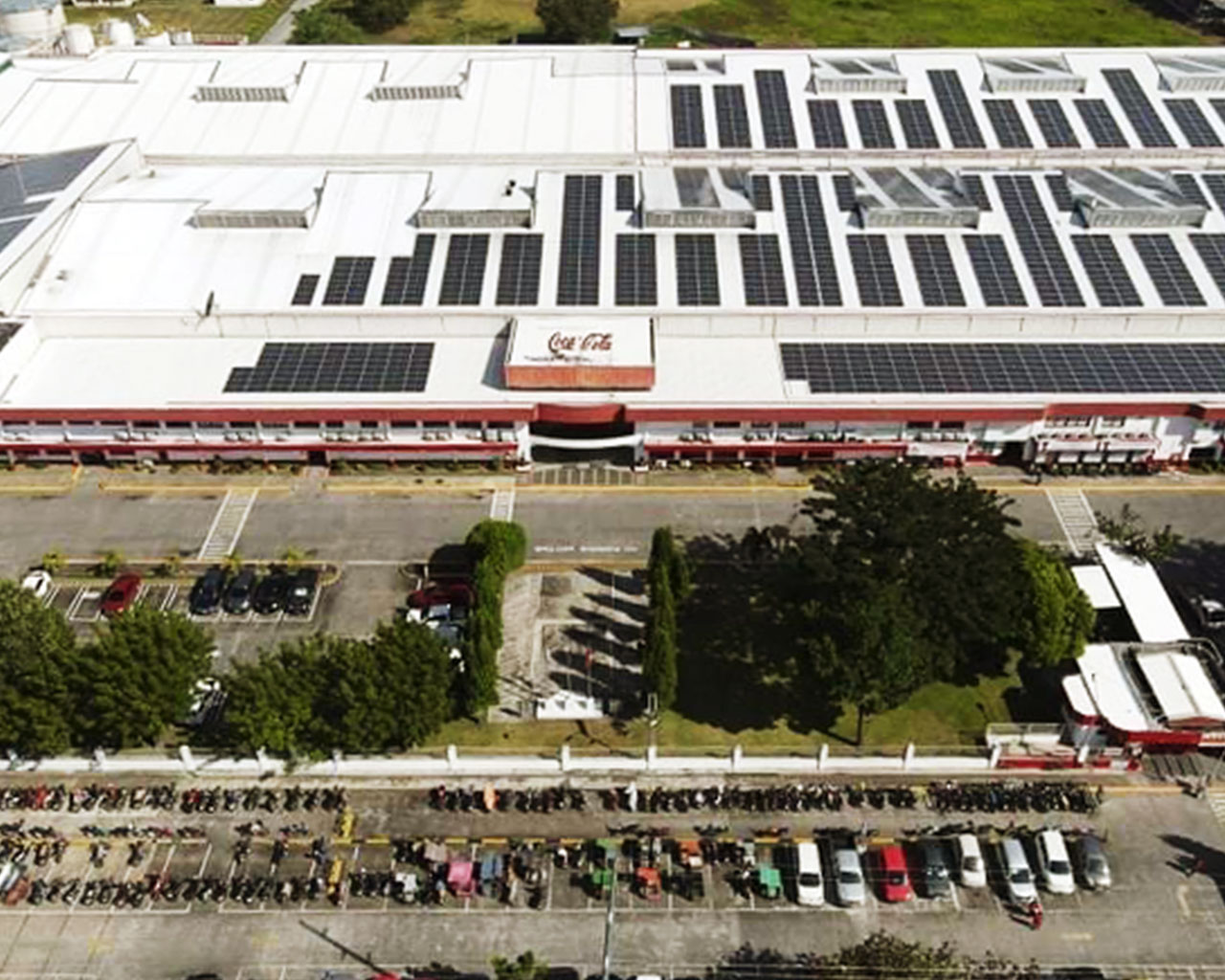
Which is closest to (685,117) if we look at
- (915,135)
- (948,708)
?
(915,135)

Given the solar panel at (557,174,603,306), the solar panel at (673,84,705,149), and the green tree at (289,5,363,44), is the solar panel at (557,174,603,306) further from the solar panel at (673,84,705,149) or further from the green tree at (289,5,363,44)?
the green tree at (289,5,363,44)

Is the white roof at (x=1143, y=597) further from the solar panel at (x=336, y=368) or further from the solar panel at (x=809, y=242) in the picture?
the solar panel at (x=336, y=368)

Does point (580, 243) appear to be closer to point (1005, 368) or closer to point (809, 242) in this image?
point (809, 242)

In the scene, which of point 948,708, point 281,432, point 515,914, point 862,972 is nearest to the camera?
point 862,972

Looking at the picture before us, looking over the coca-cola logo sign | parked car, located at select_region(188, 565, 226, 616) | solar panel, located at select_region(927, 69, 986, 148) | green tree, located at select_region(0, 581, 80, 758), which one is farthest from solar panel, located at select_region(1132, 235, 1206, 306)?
green tree, located at select_region(0, 581, 80, 758)

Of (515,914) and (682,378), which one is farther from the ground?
(682,378)

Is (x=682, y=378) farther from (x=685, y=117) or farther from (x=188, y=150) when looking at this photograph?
(x=188, y=150)
